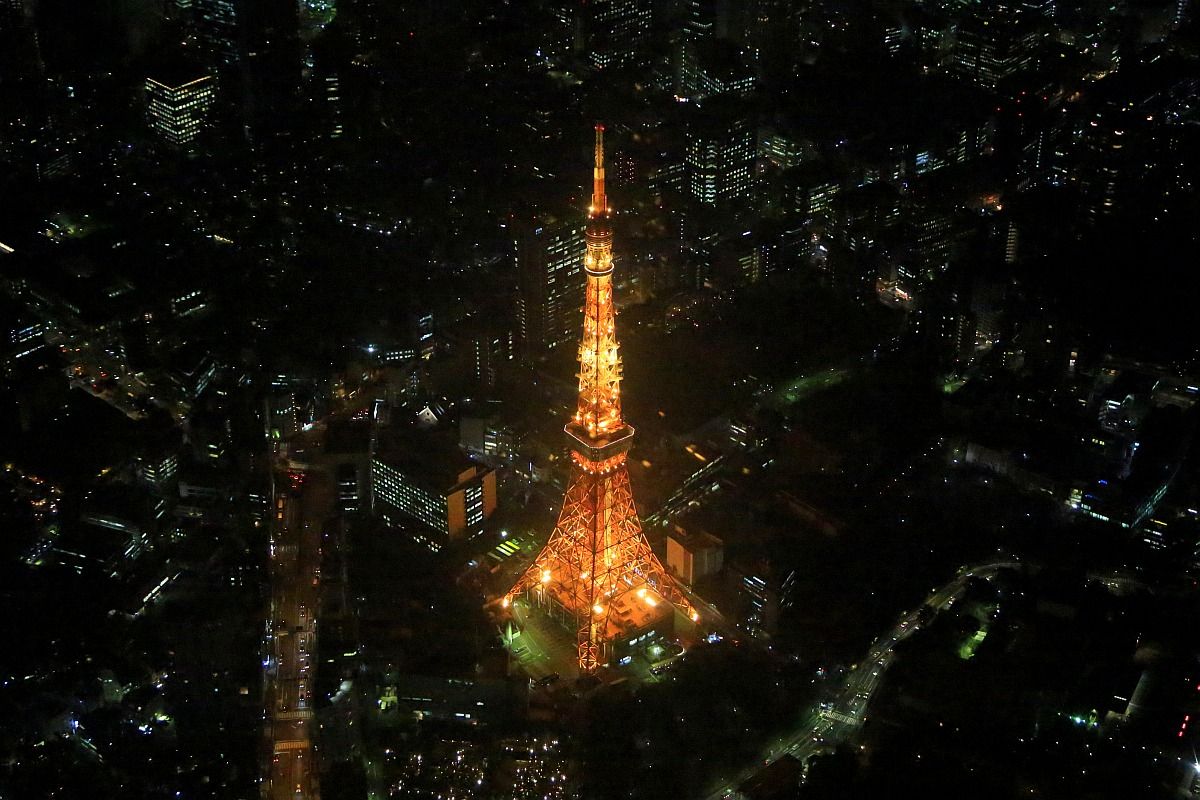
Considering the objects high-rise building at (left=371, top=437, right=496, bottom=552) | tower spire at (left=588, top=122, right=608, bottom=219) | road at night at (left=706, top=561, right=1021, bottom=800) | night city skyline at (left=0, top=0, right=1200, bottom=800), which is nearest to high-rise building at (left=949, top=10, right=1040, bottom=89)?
night city skyline at (left=0, top=0, right=1200, bottom=800)

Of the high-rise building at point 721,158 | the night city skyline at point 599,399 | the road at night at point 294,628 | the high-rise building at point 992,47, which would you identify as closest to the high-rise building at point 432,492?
the night city skyline at point 599,399

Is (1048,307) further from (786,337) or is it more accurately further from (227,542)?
(227,542)

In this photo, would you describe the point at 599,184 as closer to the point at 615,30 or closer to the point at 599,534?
the point at 599,534

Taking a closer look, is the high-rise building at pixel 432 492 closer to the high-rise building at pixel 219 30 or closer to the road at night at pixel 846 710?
the road at night at pixel 846 710

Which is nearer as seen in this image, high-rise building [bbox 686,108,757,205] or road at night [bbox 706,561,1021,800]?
road at night [bbox 706,561,1021,800]

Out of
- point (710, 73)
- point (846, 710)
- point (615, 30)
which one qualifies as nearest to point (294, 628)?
point (846, 710)

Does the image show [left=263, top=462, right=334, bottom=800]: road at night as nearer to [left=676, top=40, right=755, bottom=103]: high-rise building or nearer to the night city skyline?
the night city skyline
